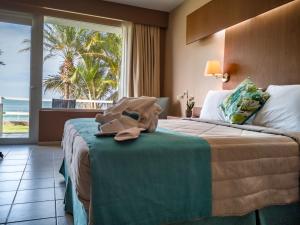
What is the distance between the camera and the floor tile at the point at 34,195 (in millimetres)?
2059

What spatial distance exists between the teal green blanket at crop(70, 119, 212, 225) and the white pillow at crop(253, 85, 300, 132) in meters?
1.02

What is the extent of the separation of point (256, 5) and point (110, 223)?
263 cm

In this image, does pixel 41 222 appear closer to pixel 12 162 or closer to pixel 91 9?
pixel 12 162

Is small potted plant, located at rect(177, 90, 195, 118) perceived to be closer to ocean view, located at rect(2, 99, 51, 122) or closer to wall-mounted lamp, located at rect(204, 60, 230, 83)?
wall-mounted lamp, located at rect(204, 60, 230, 83)

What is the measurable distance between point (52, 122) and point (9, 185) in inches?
86.5

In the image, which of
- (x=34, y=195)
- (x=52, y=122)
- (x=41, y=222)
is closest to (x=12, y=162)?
(x=34, y=195)

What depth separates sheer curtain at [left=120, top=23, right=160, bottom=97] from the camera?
477 cm

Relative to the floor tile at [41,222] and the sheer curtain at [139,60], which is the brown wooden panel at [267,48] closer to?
the sheer curtain at [139,60]

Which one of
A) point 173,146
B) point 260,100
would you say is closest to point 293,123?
point 260,100

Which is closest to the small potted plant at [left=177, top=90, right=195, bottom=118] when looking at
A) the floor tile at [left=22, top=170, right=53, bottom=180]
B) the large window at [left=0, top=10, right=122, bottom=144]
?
the large window at [left=0, top=10, right=122, bottom=144]

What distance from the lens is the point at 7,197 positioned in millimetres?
2086

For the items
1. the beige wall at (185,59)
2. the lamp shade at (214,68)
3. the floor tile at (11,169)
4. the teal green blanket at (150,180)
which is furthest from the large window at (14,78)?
the teal green blanket at (150,180)

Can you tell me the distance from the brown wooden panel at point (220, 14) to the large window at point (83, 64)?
5.73ft

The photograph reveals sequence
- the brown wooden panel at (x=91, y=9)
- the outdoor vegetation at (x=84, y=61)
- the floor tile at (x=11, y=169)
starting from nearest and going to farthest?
the floor tile at (x=11, y=169) < the brown wooden panel at (x=91, y=9) < the outdoor vegetation at (x=84, y=61)
